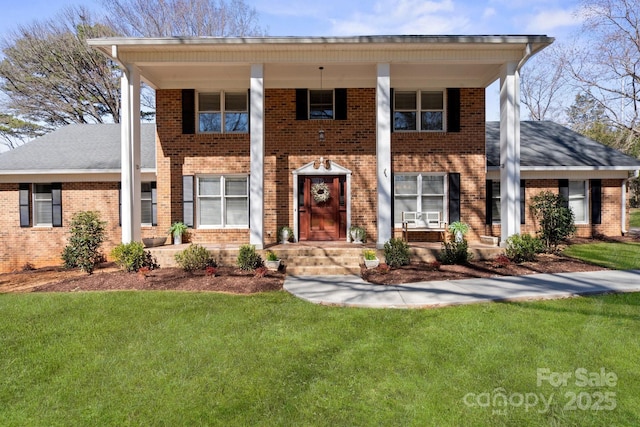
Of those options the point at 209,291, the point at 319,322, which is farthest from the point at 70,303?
the point at 319,322

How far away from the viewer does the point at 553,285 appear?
6023 mm

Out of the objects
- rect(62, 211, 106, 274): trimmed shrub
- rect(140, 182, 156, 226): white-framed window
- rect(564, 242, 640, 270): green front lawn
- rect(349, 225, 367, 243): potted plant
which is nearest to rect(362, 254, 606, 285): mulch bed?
rect(564, 242, 640, 270): green front lawn

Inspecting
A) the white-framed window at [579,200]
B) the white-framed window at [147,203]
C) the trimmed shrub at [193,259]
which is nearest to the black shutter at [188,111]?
the white-framed window at [147,203]

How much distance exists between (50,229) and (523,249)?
46.6 ft

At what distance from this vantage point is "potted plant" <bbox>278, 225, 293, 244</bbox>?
992cm

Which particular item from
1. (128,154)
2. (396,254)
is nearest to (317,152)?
(396,254)

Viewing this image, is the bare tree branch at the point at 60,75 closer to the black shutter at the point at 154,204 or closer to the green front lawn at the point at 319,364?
the black shutter at the point at 154,204

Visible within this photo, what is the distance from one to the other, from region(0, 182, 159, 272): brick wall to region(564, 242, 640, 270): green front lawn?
13.7 meters

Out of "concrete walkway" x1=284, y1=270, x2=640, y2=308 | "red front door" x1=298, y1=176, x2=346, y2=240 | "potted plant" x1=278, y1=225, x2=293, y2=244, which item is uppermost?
"red front door" x1=298, y1=176, x2=346, y2=240

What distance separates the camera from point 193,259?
7887 mm

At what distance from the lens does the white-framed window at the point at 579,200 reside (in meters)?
11.9

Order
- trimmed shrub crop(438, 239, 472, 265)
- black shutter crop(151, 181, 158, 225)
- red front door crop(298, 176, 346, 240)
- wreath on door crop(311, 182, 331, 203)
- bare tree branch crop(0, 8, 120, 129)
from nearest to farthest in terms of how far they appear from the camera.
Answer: trimmed shrub crop(438, 239, 472, 265) < wreath on door crop(311, 182, 331, 203) < red front door crop(298, 176, 346, 240) < black shutter crop(151, 181, 158, 225) < bare tree branch crop(0, 8, 120, 129)

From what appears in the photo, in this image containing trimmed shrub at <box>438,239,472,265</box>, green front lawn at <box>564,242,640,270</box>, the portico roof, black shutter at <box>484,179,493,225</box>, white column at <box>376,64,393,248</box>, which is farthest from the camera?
black shutter at <box>484,179,493,225</box>

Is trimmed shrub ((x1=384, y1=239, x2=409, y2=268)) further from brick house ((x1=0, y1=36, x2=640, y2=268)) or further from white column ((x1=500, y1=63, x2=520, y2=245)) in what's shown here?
white column ((x1=500, y1=63, x2=520, y2=245))
